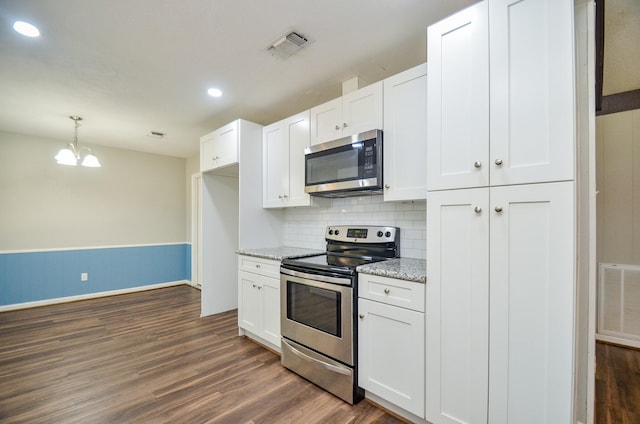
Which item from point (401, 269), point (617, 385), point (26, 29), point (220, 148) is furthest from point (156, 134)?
point (617, 385)

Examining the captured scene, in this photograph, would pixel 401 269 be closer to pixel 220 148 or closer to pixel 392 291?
pixel 392 291

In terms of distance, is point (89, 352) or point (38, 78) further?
point (89, 352)

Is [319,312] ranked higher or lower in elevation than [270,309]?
higher

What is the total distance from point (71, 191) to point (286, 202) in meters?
3.87

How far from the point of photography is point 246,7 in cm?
168

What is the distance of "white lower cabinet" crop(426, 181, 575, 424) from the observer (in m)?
1.23

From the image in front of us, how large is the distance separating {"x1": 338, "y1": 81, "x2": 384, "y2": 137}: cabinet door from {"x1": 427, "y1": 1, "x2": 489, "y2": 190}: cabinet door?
1.88ft

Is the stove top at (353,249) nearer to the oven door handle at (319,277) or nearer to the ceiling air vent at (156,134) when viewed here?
the oven door handle at (319,277)

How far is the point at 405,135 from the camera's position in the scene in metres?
2.02

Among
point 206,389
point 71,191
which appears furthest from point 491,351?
point 71,191

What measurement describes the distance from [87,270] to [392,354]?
5054mm

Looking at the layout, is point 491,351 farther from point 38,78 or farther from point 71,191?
point 71,191

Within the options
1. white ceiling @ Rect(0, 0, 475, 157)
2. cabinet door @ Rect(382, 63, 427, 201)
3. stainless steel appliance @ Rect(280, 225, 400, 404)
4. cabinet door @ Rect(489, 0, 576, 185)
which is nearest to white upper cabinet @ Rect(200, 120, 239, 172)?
white ceiling @ Rect(0, 0, 475, 157)

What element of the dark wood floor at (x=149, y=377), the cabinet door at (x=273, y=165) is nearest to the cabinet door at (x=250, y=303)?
the dark wood floor at (x=149, y=377)
